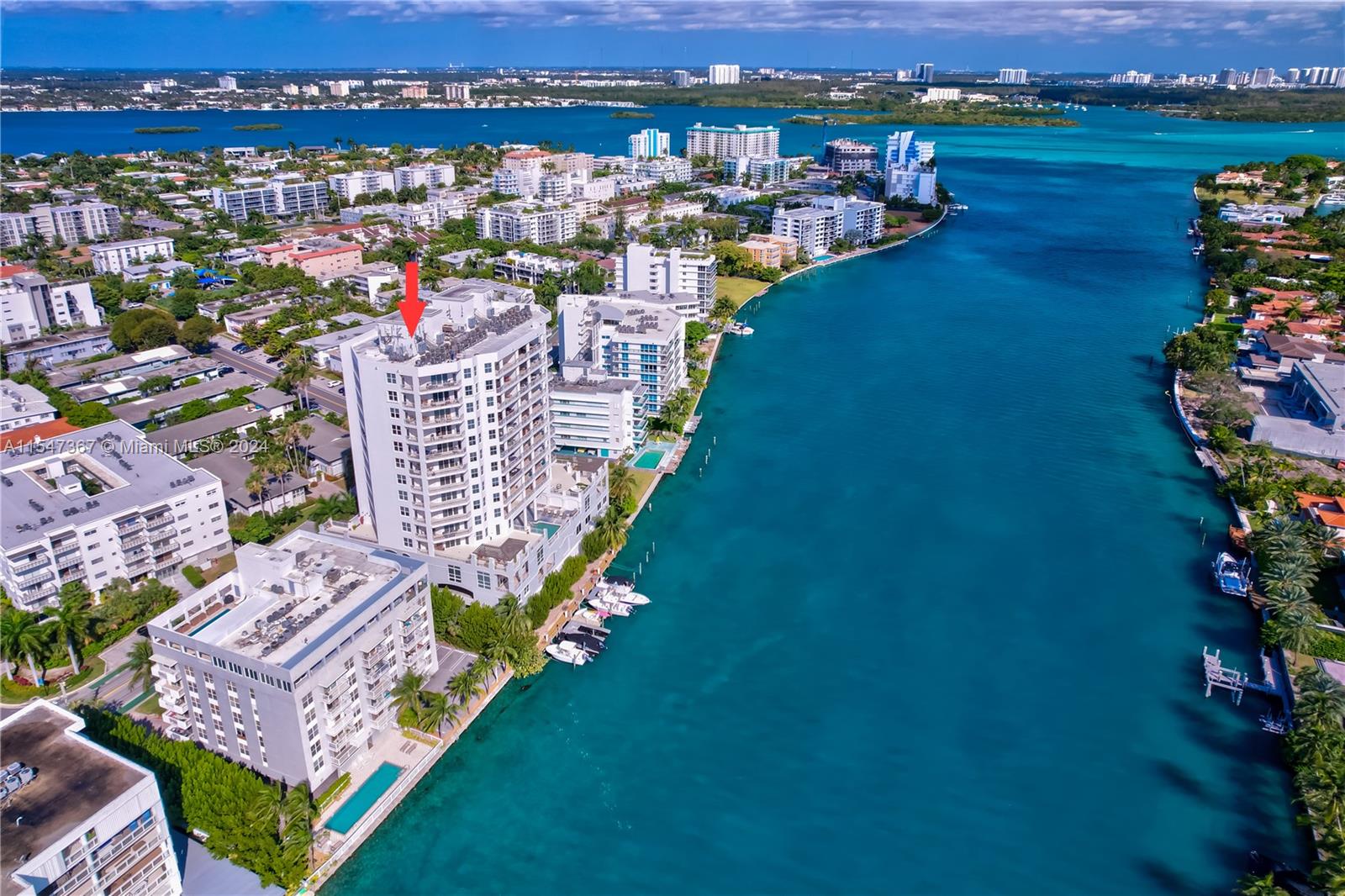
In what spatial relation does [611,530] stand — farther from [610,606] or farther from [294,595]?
[294,595]

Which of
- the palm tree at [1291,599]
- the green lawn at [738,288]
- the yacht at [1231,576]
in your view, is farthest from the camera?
the green lawn at [738,288]

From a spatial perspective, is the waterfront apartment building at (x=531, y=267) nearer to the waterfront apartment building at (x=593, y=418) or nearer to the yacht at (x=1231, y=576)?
the waterfront apartment building at (x=593, y=418)

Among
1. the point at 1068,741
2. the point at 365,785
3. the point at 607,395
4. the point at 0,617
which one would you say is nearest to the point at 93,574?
the point at 0,617

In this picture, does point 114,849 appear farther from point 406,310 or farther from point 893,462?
point 893,462

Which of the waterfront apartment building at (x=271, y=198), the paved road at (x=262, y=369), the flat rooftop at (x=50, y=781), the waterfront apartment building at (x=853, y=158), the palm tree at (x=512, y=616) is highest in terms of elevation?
the waterfront apartment building at (x=853, y=158)

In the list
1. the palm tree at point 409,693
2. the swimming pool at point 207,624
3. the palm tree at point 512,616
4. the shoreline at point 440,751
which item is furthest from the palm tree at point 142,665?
the palm tree at point 512,616

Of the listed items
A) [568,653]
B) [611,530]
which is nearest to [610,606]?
[568,653]

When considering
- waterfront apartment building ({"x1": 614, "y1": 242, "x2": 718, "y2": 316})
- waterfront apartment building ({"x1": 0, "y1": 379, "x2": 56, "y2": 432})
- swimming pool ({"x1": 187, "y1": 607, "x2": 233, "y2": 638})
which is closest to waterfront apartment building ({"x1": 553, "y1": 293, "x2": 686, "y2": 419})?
waterfront apartment building ({"x1": 614, "y1": 242, "x2": 718, "y2": 316})
